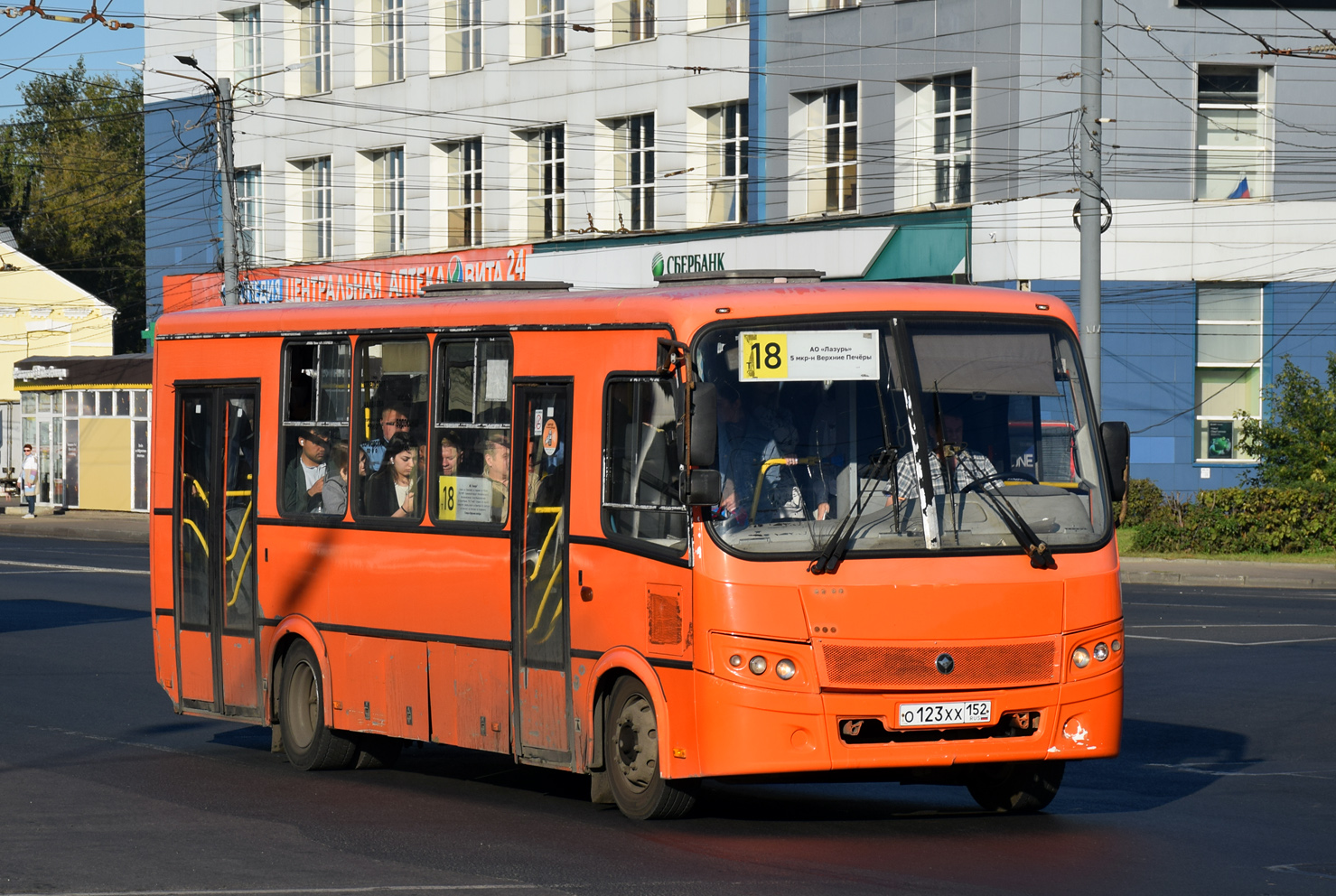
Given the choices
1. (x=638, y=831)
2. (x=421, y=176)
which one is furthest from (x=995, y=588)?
(x=421, y=176)

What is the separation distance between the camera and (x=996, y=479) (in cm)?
933

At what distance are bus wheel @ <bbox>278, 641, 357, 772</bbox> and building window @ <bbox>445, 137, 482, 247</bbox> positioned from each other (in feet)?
122

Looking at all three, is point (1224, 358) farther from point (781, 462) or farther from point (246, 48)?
point (246, 48)

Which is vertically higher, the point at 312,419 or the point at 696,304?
the point at 696,304

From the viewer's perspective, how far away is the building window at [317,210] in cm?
5344

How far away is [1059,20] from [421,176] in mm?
19811

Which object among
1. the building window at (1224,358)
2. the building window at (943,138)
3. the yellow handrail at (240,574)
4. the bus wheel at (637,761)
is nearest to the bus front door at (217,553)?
the yellow handrail at (240,574)

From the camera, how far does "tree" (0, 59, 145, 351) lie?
280 ft

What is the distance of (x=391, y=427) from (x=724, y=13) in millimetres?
31826

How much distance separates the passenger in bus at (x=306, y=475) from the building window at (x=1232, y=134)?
90.4 feet

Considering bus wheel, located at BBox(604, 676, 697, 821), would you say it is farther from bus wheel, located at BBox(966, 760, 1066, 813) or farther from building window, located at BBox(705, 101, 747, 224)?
building window, located at BBox(705, 101, 747, 224)

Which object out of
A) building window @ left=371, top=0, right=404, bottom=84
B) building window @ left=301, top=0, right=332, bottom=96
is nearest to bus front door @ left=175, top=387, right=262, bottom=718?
building window @ left=371, top=0, right=404, bottom=84

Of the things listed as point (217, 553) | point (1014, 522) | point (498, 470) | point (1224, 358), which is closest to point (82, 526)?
point (1224, 358)

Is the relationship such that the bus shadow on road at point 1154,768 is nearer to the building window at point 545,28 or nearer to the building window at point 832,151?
the building window at point 832,151
